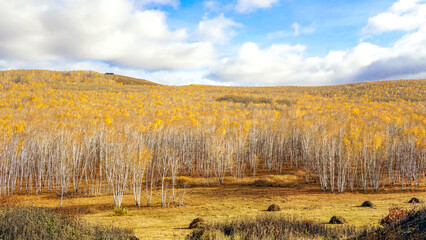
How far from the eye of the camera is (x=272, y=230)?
1198 centimetres

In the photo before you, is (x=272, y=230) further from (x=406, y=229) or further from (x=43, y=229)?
(x=43, y=229)

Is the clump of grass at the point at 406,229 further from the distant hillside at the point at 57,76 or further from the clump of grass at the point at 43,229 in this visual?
the distant hillside at the point at 57,76

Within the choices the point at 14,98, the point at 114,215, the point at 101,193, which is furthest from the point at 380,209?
the point at 14,98

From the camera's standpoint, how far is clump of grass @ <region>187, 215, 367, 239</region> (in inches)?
459

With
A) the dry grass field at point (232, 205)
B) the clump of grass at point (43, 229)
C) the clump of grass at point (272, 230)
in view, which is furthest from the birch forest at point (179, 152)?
the clump of grass at point (272, 230)

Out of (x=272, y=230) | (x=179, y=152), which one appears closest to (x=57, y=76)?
(x=179, y=152)

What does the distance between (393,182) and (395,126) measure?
1306 centimetres

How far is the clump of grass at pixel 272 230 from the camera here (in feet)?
38.2

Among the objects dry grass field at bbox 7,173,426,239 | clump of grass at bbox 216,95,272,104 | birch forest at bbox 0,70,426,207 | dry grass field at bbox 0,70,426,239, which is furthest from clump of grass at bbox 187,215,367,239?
clump of grass at bbox 216,95,272,104

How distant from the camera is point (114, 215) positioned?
768 inches

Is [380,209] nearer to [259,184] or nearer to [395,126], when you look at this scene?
[259,184]

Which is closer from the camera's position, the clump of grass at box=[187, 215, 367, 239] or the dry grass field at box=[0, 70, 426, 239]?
the clump of grass at box=[187, 215, 367, 239]

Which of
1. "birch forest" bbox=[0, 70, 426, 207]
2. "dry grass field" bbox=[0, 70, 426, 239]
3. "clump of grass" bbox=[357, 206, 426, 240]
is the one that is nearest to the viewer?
"clump of grass" bbox=[357, 206, 426, 240]

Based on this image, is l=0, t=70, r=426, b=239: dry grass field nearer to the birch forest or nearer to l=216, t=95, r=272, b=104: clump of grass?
the birch forest
